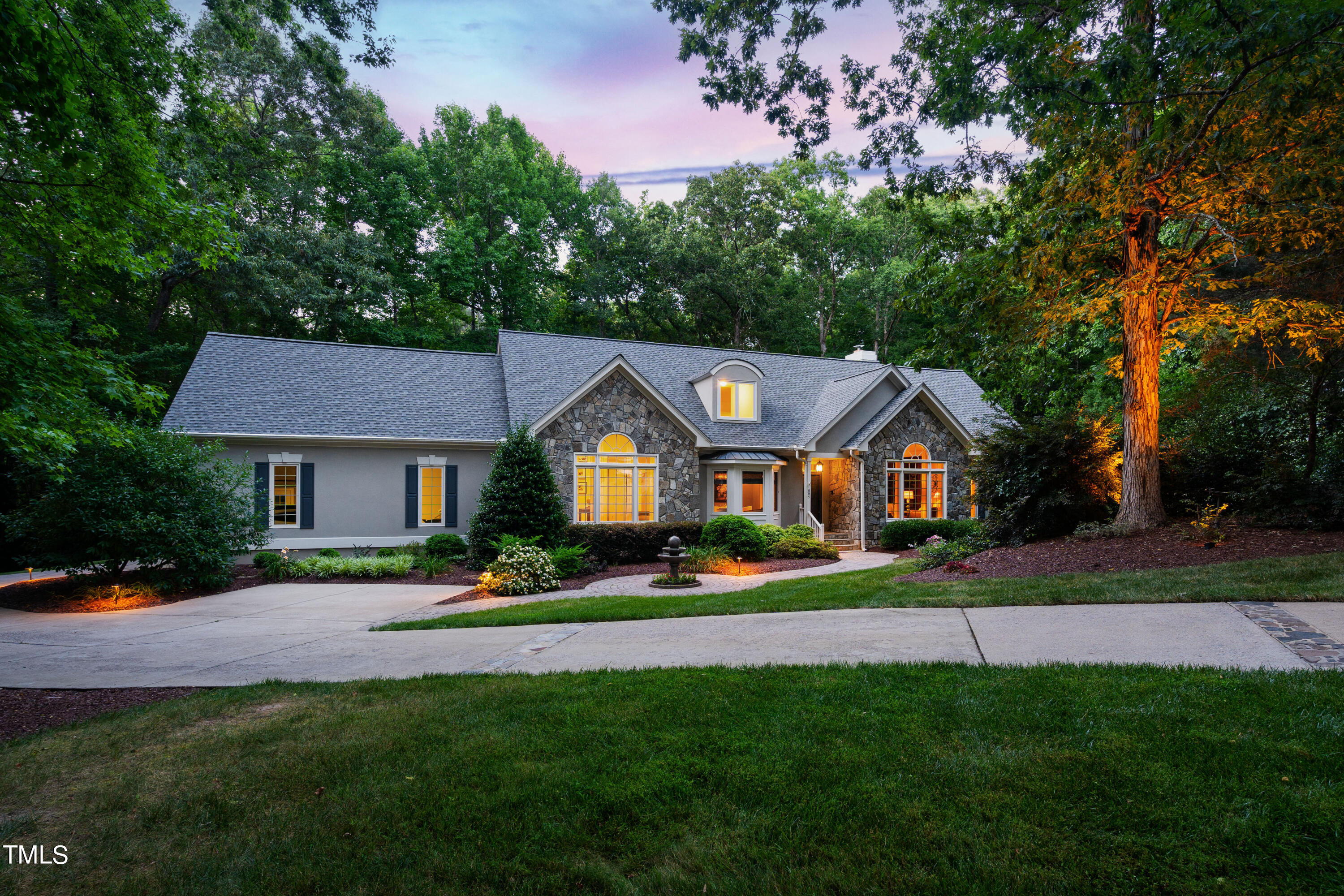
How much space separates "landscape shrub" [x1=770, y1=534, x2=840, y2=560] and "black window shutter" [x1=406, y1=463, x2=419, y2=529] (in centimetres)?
884

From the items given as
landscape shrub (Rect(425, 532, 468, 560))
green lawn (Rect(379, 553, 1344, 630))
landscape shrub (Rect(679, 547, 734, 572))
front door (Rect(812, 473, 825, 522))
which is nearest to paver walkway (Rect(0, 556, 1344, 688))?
green lawn (Rect(379, 553, 1344, 630))

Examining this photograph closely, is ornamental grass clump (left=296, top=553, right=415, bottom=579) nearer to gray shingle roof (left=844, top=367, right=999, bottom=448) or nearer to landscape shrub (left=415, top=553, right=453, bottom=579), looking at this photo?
landscape shrub (left=415, top=553, right=453, bottom=579)

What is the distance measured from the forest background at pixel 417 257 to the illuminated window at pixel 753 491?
6.74 m

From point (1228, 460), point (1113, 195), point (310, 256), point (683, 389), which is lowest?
point (1228, 460)

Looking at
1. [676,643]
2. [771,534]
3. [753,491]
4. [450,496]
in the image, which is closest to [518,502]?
[450,496]

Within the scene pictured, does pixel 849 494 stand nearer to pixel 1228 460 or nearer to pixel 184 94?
pixel 1228 460

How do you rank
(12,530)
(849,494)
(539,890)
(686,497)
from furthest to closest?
(849,494), (686,497), (12,530), (539,890)

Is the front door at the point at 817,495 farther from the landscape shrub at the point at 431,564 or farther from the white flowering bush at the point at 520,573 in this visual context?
the landscape shrub at the point at 431,564

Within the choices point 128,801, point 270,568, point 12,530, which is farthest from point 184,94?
point 270,568

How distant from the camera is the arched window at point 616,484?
16.7 m

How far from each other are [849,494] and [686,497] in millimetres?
5022

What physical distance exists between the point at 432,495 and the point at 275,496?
347cm

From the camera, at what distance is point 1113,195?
363 inches

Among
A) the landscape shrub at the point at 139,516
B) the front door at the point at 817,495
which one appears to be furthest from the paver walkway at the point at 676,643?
the front door at the point at 817,495
